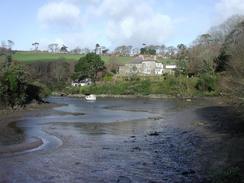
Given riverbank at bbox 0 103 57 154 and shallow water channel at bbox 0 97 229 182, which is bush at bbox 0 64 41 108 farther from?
shallow water channel at bbox 0 97 229 182

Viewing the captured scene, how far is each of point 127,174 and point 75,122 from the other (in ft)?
103

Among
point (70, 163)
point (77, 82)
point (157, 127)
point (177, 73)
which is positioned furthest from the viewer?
point (77, 82)

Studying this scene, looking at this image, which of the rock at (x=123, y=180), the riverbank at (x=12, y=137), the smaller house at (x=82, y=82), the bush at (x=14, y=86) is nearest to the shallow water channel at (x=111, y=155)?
the rock at (x=123, y=180)

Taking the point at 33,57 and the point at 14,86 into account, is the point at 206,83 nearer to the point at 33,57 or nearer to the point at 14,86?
the point at 14,86

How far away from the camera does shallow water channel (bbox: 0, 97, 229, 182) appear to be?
23922 millimetres

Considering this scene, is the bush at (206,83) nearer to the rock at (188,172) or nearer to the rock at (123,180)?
the rock at (188,172)

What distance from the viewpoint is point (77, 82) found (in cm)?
14050

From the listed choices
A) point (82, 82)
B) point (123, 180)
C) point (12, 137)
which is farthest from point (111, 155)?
point (82, 82)

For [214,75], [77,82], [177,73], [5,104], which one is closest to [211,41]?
[177,73]

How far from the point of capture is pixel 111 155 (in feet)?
101

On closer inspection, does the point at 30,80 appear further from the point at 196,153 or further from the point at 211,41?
the point at 211,41

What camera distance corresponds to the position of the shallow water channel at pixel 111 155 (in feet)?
78.5

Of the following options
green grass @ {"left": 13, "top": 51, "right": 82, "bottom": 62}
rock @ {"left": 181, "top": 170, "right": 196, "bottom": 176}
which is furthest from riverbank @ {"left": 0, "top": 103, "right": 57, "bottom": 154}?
green grass @ {"left": 13, "top": 51, "right": 82, "bottom": 62}

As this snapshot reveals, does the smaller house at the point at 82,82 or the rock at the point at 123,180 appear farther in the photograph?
the smaller house at the point at 82,82
